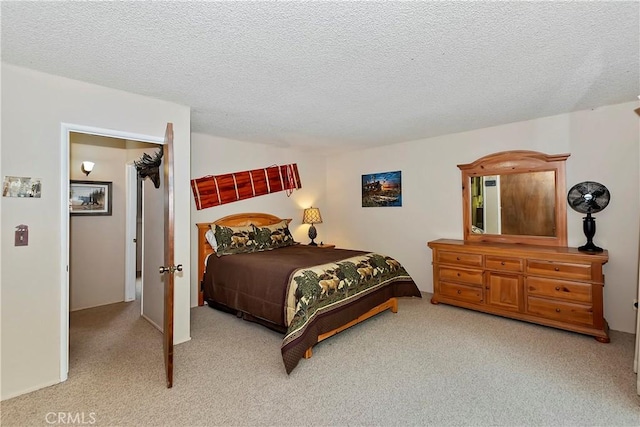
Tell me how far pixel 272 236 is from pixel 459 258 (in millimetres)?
2611

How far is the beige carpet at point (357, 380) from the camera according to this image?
1.97 m

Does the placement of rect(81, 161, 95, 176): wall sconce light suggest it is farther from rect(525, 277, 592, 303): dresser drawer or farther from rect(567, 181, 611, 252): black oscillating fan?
rect(567, 181, 611, 252): black oscillating fan

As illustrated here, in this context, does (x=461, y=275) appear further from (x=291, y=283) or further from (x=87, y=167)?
(x=87, y=167)

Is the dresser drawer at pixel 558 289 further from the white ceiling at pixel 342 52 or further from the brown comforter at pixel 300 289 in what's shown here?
the white ceiling at pixel 342 52

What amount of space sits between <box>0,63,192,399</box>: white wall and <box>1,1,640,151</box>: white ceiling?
18 cm

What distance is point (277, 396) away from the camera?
7.17 feet

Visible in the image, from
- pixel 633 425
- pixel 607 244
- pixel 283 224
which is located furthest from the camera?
pixel 283 224

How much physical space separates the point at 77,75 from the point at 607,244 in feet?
17.4

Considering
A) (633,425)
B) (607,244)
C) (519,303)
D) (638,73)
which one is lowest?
(633,425)

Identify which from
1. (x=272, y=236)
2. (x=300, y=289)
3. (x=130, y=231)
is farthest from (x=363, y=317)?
(x=130, y=231)

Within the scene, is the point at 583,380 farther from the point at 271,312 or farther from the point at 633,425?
the point at 271,312

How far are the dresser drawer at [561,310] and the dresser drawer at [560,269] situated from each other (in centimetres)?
28

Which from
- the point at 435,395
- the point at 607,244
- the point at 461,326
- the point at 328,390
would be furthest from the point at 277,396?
the point at 607,244

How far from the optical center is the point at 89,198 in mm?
4145
